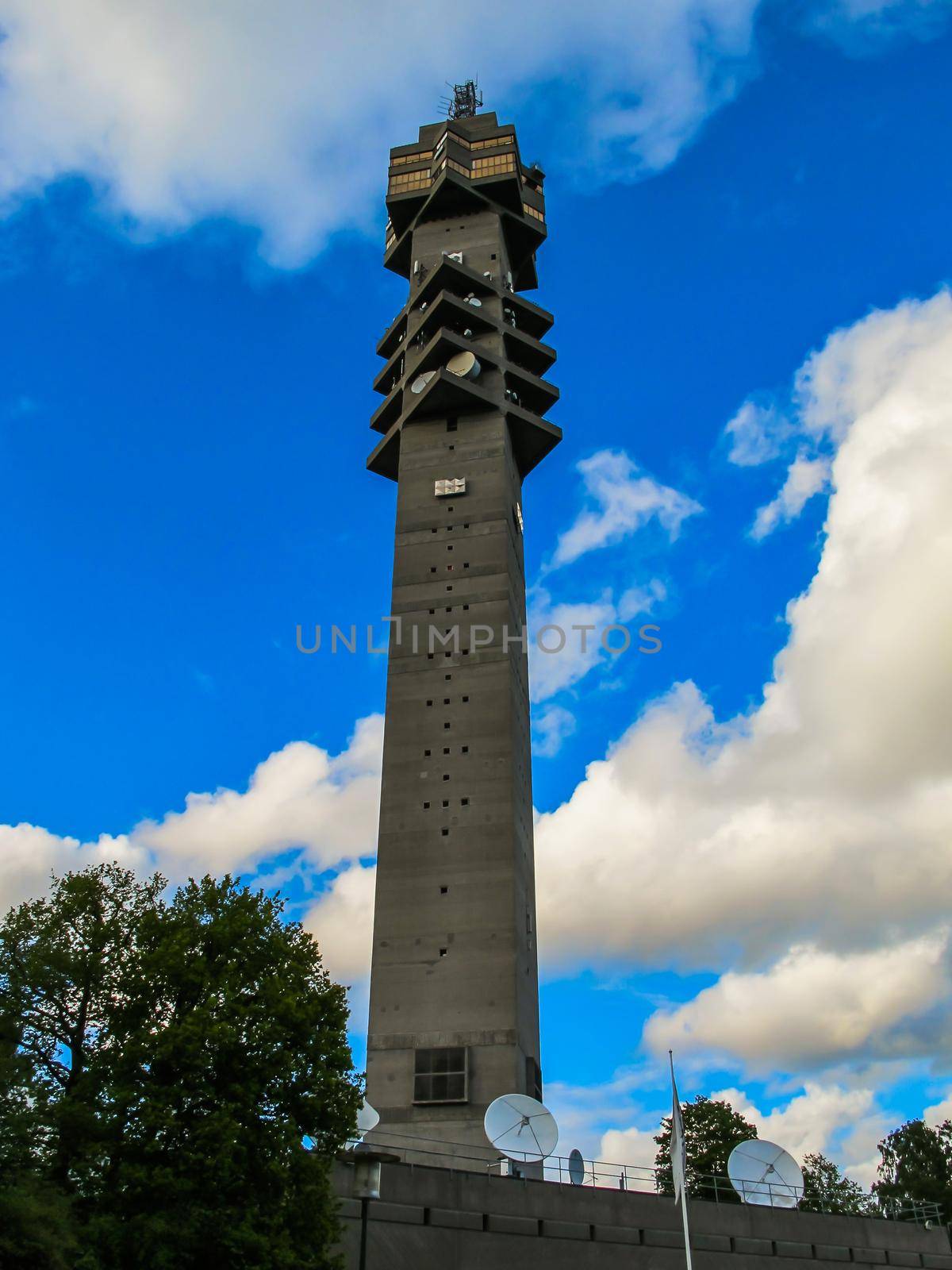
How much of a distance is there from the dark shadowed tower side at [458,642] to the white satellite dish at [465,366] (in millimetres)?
98

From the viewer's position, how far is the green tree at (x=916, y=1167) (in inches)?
2655

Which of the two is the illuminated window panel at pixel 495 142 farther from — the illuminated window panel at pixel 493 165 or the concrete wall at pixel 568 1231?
the concrete wall at pixel 568 1231

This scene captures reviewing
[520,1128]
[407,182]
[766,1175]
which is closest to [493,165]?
[407,182]

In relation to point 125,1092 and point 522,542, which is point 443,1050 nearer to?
point 125,1092

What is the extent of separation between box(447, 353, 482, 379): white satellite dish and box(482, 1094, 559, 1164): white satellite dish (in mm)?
40635

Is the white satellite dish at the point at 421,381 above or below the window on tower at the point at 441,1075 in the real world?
above

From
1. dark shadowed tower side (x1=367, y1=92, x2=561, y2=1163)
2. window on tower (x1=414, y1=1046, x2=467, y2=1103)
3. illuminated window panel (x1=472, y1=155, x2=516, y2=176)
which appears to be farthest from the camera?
illuminated window panel (x1=472, y1=155, x2=516, y2=176)

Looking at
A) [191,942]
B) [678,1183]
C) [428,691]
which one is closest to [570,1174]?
[678,1183]

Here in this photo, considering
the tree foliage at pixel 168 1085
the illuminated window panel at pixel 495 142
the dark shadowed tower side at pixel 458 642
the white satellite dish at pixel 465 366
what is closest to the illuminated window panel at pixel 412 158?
the dark shadowed tower side at pixel 458 642

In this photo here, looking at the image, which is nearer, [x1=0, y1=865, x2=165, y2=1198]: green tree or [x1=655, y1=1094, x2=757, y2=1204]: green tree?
[x1=0, y1=865, x2=165, y2=1198]: green tree

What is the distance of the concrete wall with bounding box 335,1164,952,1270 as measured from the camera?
1184 inches

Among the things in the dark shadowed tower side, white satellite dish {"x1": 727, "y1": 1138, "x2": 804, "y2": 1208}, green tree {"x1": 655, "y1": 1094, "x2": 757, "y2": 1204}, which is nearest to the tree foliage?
white satellite dish {"x1": 727, "y1": 1138, "x2": 804, "y2": 1208}

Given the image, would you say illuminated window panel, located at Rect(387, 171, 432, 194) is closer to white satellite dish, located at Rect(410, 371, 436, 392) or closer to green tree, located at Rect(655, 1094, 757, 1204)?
white satellite dish, located at Rect(410, 371, 436, 392)

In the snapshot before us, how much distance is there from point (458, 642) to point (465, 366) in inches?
678
